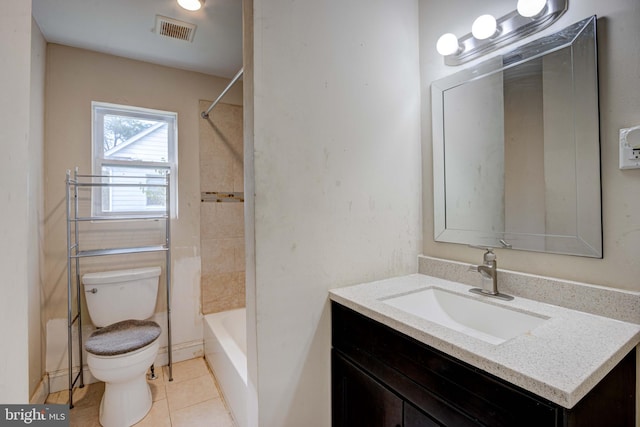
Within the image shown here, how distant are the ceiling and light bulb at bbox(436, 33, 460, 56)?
1100 millimetres

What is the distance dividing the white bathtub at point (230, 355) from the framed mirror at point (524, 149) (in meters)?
1.31

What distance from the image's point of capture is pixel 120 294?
6.68 feet

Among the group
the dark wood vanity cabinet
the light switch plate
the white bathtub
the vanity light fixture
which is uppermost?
the vanity light fixture

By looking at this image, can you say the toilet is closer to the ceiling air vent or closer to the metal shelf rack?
the metal shelf rack

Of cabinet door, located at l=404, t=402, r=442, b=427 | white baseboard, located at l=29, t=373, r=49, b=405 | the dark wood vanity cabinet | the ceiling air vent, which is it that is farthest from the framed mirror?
white baseboard, located at l=29, t=373, r=49, b=405

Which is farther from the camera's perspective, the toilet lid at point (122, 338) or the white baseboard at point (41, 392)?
the white baseboard at point (41, 392)

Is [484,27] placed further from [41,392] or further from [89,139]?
[41,392]

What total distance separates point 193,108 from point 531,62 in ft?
7.44

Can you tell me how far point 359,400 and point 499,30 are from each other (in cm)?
163

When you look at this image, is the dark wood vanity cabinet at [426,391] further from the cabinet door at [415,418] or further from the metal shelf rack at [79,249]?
the metal shelf rack at [79,249]

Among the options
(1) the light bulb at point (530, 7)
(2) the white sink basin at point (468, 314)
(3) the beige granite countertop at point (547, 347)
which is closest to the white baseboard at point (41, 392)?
(3) the beige granite countertop at point (547, 347)

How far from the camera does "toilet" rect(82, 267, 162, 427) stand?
5.38 ft

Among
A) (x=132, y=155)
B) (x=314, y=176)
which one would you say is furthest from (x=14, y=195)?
(x=132, y=155)

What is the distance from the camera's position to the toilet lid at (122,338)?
164 centimetres
